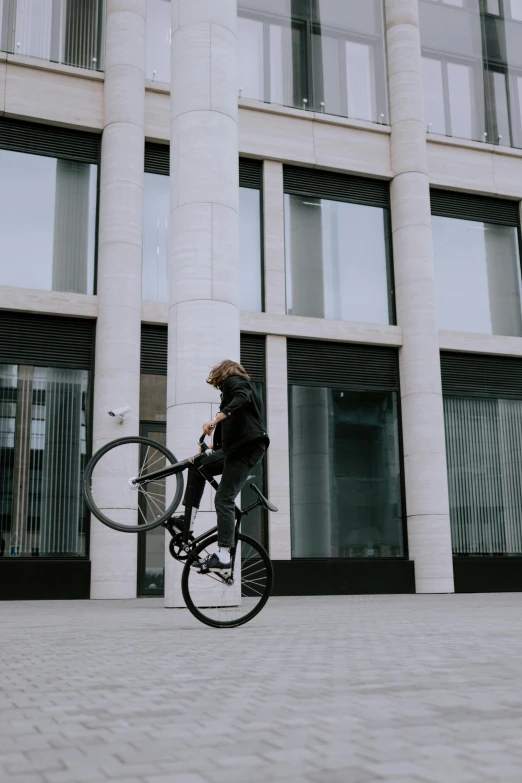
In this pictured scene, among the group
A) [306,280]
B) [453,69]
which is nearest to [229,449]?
[306,280]

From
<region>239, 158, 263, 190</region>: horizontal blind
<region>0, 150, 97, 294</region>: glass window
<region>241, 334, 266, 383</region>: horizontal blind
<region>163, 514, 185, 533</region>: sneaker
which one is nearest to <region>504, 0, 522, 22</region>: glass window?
<region>239, 158, 263, 190</region>: horizontal blind

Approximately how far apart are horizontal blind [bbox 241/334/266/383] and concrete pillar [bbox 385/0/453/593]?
10.3 feet

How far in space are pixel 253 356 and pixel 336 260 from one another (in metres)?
3.21

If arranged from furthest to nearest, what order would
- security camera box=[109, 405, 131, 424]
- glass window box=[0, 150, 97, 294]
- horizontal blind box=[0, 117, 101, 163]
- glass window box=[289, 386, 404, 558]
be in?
glass window box=[289, 386, 404, 558] → horizontal blind box=[0, 117, 101, 163] → glass window box=[0, 150, 97, 294] → security camera box=[109, 405, 131, 424]

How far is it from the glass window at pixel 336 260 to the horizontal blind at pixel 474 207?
151 centimetres

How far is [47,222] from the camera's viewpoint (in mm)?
16844

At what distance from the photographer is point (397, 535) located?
17.9m

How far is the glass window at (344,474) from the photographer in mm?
17219

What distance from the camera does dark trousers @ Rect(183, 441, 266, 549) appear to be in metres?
7.31

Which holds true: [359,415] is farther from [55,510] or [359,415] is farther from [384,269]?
[55,510]

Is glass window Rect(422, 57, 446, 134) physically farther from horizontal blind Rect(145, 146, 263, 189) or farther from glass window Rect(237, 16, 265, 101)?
horizontal blind Rect(145, 146, 263, 189)

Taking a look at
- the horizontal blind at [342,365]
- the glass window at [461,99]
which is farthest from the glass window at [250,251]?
the glass window at [461,99]

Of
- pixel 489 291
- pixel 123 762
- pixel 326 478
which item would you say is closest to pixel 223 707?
pixel 123 762

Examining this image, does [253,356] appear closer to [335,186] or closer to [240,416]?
[335,186]
